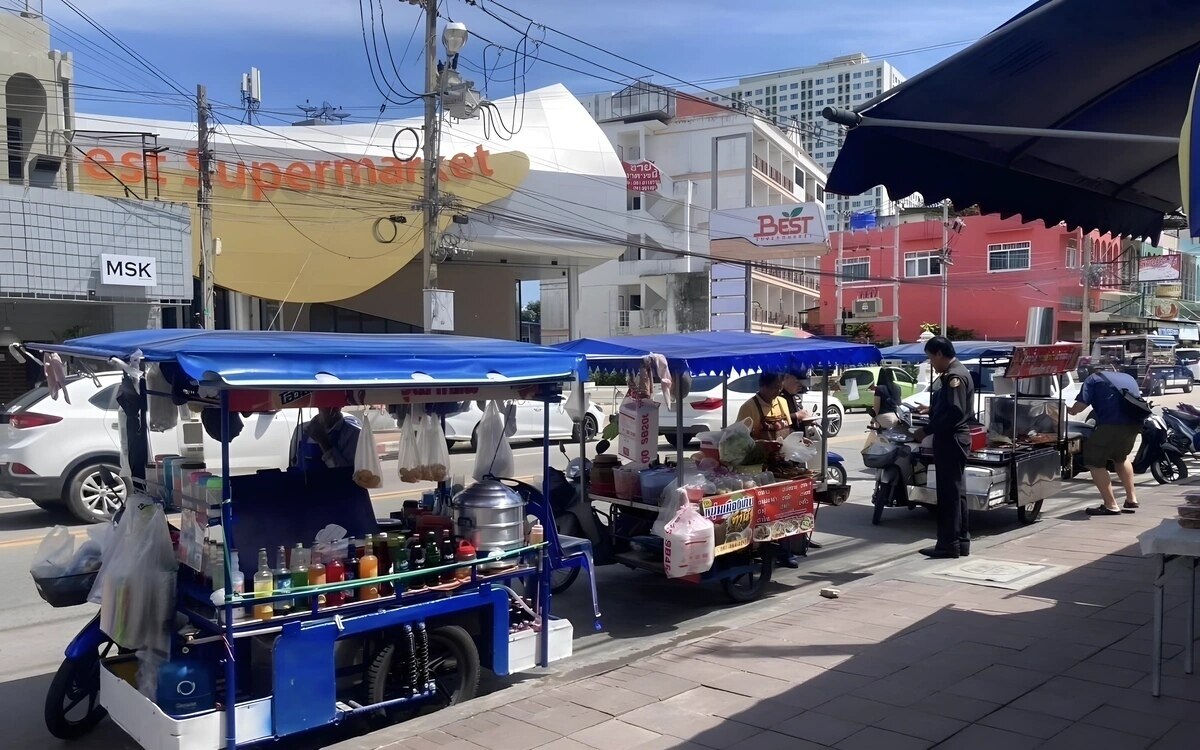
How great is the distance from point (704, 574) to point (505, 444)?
78.3 inches

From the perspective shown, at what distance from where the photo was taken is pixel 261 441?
43.2 feet

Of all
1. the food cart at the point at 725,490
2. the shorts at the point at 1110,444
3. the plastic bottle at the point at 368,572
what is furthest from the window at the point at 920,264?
the plastic bottle at the point at 368,572

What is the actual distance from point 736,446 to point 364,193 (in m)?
20.0

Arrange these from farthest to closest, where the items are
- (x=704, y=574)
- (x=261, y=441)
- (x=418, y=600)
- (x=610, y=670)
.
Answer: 1. (x=261, y=441)
2. (x=704, y=574)
3. (x=610, y=670)
4. (x=418, y=600)

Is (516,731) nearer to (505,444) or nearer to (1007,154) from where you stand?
(505,444)

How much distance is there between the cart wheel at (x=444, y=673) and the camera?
4.95 metres

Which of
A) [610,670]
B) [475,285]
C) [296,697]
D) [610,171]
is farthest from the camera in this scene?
[475,285]

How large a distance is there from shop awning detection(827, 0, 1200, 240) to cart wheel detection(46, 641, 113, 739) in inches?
203

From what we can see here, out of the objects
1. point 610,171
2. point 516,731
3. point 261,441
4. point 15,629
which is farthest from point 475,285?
point 516,731

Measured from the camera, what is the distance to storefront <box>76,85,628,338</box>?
23594mm

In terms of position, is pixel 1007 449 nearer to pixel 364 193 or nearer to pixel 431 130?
pixel 431 130

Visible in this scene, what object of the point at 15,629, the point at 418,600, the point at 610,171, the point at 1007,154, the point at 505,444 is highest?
the point at 610,171

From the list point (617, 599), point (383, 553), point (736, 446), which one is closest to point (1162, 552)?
point (736, 446)

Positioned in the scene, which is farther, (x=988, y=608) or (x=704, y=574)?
(x=704, y=574)
